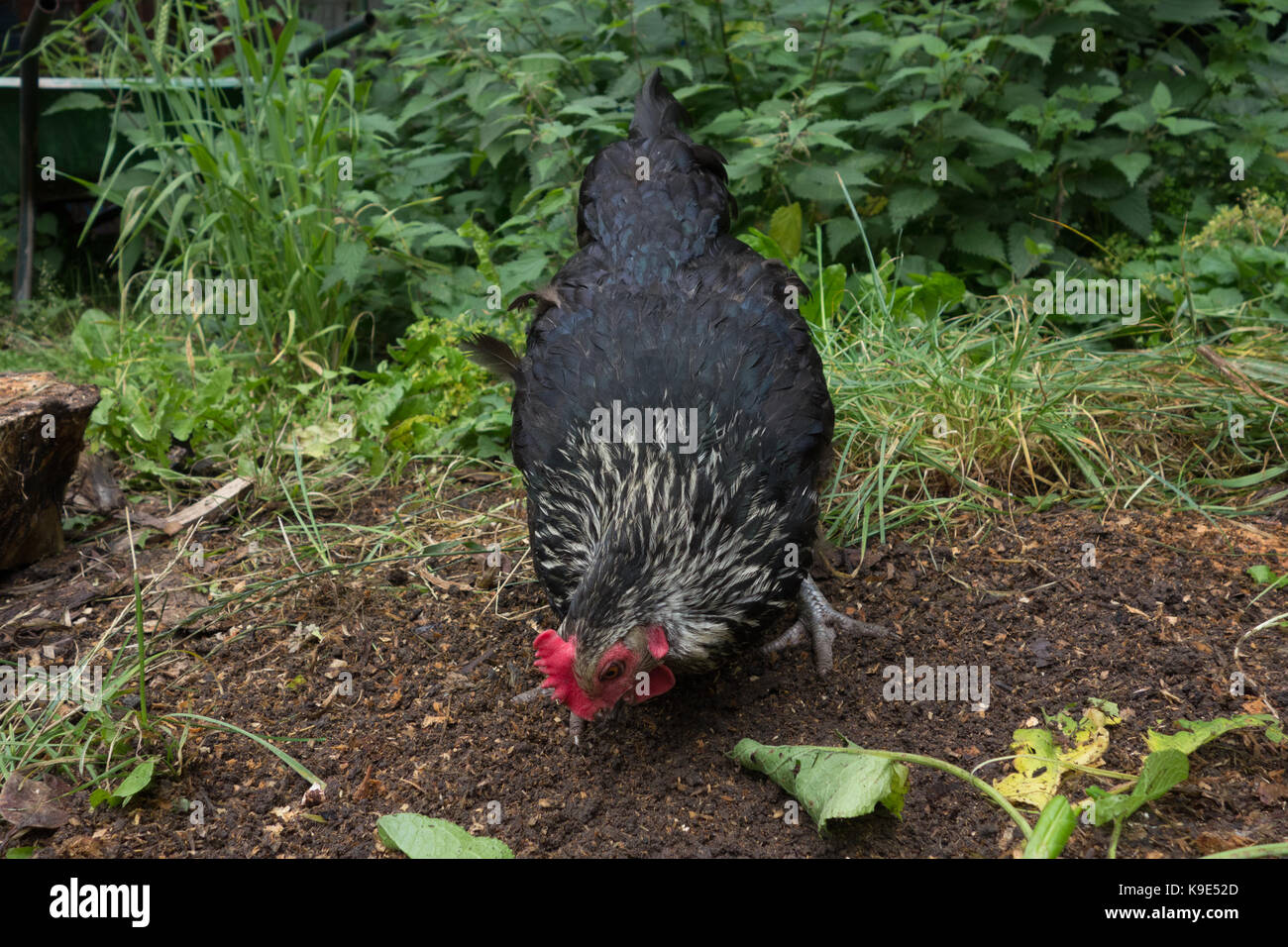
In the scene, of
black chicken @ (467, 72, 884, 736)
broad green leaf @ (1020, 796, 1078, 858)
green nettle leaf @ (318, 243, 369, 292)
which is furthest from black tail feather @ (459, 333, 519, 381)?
broad green leaf @ (1020, 796, 1078, 858)

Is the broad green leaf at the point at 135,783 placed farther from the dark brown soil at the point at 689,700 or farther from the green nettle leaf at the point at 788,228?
the green nettle leaf at the point at 788,228

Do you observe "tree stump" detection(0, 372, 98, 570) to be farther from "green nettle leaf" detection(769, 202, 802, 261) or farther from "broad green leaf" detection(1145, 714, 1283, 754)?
"broad green leaf" detection(1145, 714, 1283, 754)

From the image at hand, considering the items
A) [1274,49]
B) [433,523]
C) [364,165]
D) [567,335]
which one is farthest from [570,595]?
[1274,49]

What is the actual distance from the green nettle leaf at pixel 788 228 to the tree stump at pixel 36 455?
2.96 metres

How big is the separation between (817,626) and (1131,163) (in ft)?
10.3

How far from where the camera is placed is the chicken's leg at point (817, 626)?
2986 mm

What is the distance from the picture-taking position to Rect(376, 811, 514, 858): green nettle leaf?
211 cm

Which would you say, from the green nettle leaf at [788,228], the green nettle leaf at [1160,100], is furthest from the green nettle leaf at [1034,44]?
the green nettle leaf at [788,228]

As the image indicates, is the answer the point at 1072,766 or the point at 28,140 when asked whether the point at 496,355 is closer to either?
the point at 1072,766

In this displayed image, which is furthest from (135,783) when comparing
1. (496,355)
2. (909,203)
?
(909,203)

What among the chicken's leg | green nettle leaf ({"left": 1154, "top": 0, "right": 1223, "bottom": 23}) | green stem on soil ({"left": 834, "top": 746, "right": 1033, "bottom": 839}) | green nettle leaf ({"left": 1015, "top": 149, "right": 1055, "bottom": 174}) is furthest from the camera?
green nettle leaf ({"left": 1154, "top": 0, "right": 1223, "bottom": 23})

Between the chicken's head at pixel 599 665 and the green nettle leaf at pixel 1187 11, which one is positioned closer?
the chicken's head at pixel 599 665

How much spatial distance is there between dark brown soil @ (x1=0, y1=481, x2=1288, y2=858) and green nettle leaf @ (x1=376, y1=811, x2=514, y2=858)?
145 mm

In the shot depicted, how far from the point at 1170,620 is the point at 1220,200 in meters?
3.36
